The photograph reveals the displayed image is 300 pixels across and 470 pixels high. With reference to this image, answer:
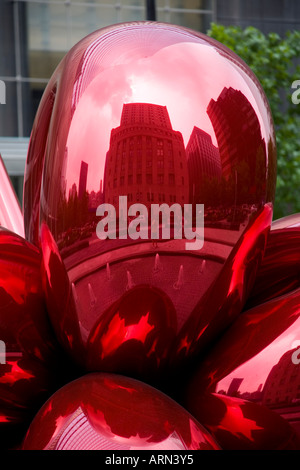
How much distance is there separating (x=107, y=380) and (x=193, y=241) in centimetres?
22

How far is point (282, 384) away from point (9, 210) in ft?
2.28

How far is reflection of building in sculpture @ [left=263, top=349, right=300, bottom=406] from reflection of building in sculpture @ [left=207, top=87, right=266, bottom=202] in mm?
243

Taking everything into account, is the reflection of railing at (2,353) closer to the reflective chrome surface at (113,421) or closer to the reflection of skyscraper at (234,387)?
the reflective chrome surface at (113,421)

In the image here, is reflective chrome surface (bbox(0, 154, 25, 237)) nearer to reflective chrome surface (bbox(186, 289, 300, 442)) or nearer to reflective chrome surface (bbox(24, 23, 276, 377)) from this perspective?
reflective chrome surface (bbox(24, 23, 276, 377))

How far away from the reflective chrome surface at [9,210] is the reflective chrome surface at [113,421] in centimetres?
52

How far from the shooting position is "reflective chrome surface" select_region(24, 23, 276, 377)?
3.35ft

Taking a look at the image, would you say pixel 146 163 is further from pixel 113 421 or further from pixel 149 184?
pixel 113 421

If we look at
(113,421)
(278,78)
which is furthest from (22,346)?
(278,78)

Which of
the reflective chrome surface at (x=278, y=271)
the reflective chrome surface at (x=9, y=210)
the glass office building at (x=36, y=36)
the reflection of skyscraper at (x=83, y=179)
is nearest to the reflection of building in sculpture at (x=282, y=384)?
the reflective chrome surface at (x=278, y=271)

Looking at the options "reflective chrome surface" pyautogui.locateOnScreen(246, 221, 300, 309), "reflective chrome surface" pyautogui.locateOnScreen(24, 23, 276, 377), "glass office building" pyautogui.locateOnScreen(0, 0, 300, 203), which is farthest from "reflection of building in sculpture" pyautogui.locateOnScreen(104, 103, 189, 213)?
"glass office building" pyautogui.locateOnScreen(0, 0, 300, 203)

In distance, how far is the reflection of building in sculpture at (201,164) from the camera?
1025 mm

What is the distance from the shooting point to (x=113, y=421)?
0.99m
